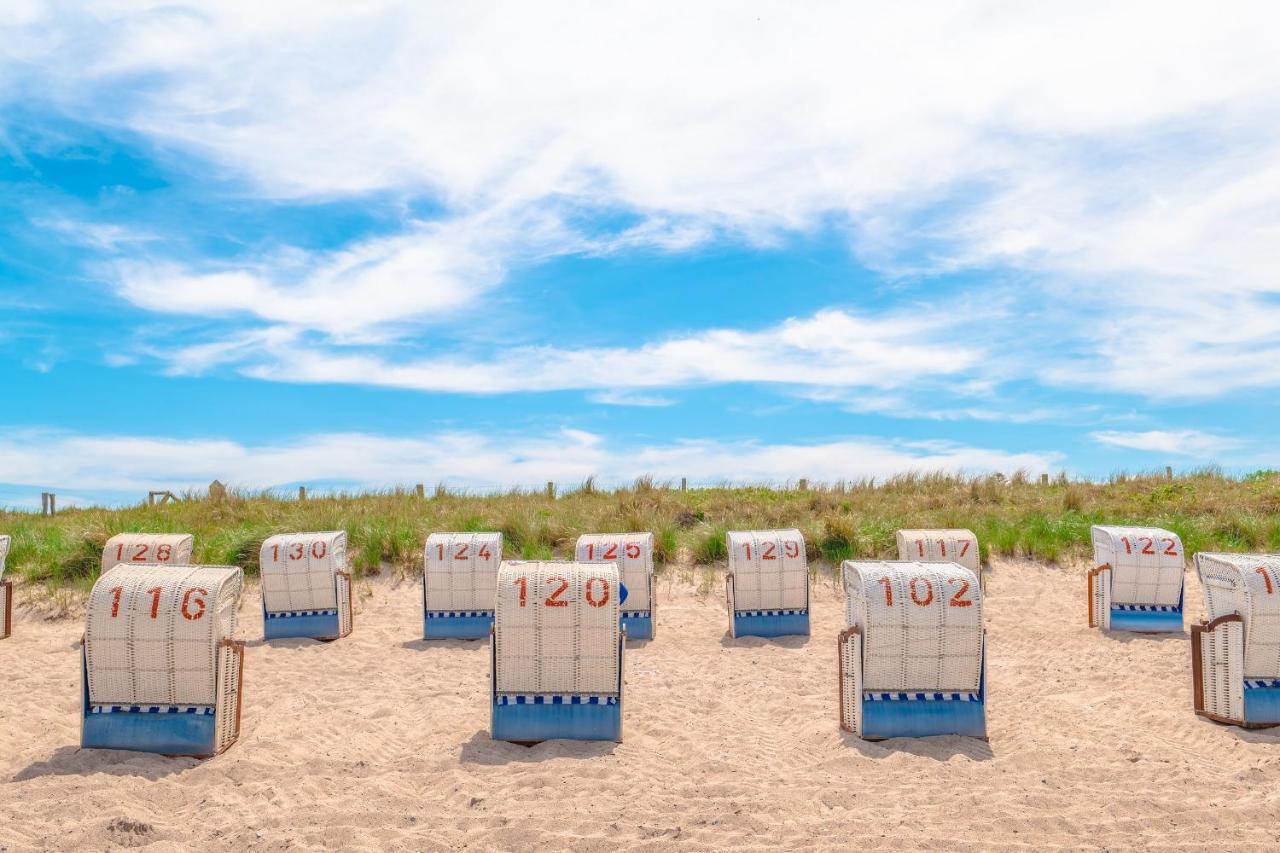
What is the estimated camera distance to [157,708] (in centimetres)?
813

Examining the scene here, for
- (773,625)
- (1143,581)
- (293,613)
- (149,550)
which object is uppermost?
(149,550)

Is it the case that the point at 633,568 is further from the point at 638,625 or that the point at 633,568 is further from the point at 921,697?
the point at 921,697

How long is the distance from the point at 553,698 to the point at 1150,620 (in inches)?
385

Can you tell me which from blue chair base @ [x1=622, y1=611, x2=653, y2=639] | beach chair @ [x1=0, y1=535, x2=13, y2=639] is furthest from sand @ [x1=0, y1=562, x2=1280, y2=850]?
beach chair @ [x1=0, y1=535, x2=13, y2=639]

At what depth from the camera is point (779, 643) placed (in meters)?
13.3

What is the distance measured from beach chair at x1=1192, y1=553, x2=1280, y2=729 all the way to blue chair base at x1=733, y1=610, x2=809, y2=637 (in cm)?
531

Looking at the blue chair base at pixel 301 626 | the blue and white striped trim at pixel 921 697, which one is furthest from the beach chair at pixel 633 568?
the blue and white striped trim at pixel 921 697

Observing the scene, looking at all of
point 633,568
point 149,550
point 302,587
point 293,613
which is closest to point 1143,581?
point 633,568

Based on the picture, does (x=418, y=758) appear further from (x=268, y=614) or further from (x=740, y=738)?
(x=268, y=614)

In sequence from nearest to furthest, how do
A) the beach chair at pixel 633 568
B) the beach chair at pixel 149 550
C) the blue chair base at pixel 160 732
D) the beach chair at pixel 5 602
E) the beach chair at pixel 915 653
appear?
the blue chair base at pixel 160 732
the beach chair at pixel 915 653
the beach chair at pixel 633 568
the beach chair at pixel 149 550
the beach chair at pixel 5 602

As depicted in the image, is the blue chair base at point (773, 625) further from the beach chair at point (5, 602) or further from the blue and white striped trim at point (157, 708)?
the beach chair at point (5, 602)

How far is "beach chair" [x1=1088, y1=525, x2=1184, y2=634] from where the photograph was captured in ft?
45.0

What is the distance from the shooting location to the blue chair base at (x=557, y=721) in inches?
325

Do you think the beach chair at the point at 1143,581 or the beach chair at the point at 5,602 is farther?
the beach chair at the point at 5,602
